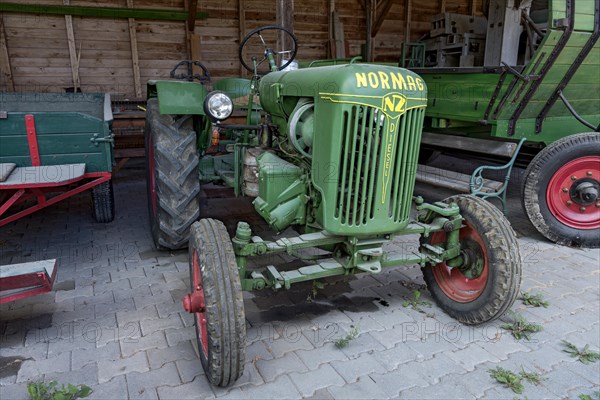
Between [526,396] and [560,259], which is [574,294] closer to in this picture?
[560,259]

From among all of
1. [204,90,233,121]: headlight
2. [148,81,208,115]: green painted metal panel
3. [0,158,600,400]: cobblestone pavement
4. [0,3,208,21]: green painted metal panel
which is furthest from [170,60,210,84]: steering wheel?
[0,3,208,21]: green painted metal panel

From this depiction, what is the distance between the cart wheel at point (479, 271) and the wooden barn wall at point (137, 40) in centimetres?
616

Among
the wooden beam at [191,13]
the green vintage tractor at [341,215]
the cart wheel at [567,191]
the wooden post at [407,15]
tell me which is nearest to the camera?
the green vintage tractor at [341,215]

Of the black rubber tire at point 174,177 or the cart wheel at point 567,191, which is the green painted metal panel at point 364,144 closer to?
the black rubber tire at point 174,177

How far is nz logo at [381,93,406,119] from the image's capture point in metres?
2.08

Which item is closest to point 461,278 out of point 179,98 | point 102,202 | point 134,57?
point 179,98

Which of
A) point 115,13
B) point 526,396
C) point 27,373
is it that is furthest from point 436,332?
point 115,13

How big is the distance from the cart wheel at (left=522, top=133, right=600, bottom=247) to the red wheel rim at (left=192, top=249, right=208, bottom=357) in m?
3.01

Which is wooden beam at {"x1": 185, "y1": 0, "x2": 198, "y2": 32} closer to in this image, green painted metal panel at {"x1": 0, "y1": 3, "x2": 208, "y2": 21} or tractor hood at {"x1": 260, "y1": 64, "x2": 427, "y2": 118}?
green painted metal panel at {"x1": 0, "y1": 3, "x2": 208, "y2": 21}

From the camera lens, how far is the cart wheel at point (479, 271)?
92.9 inches

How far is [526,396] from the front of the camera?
2.03 m

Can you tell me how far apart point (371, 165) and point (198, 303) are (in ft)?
3.37

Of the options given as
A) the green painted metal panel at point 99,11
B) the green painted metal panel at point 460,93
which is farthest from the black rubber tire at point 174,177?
the green painted metal panel at point 99,11

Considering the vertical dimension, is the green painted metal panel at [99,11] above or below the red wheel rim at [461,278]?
above
